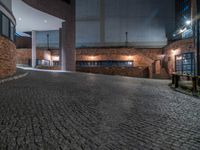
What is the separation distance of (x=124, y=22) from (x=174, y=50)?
11703 millimetres

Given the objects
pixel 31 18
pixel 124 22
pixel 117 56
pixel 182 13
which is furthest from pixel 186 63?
pixel 31 18

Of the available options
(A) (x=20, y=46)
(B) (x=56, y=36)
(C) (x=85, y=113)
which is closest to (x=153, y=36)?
(B) (x=56, y=36)

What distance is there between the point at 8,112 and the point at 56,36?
27.5 m

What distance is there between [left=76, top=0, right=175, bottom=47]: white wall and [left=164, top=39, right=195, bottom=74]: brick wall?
5.97 metres

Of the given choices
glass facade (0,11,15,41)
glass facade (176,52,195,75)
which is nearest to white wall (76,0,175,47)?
glass facade (176,52,195,75)

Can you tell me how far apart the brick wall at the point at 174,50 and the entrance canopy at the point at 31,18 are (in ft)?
43.3

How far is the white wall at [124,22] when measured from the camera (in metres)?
28.1

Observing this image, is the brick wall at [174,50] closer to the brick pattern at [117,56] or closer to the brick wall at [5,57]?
the brick pattern at [117,56]

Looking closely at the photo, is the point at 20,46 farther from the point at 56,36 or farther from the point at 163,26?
the point at 163,26

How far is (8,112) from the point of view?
382 centimetres

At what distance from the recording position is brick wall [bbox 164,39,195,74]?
644 inches

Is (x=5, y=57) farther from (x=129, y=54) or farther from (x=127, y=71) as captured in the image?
(x=129, y=54)

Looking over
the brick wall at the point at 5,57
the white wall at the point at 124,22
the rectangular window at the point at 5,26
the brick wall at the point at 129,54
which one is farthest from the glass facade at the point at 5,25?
the white wall at the point at 124,22

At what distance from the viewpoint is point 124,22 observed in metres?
28.8
